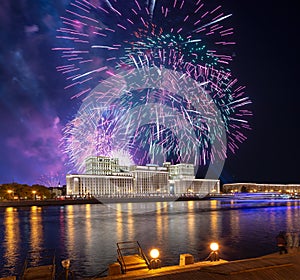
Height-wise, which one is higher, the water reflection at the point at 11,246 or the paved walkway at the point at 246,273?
the paved walkway at the point at 246,273

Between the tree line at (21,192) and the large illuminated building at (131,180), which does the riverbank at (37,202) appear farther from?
the large illuminated building at (131,180)

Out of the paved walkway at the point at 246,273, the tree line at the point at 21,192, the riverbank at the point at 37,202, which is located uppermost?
the paved walkway at the point at 246,273

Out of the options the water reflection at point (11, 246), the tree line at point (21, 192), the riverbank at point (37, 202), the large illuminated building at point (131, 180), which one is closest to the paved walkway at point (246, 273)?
the water reflection at point (11, 246)

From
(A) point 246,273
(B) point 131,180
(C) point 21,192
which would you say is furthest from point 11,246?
(B) point 131,180

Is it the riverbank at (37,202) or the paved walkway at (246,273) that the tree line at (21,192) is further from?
the paved walkway at (246,273)

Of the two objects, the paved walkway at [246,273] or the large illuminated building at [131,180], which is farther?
the large illuminated building at [131,180]

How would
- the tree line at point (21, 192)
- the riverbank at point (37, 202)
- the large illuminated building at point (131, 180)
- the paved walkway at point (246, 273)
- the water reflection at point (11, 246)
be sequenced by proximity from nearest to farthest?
the paved walkway at point (246, 273), the water reflection at point (11, 246), the riverbank at point (37, 202), the tree line at point (21, 192), the large illuminated building at point (131, 180)

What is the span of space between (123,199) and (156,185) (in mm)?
52895

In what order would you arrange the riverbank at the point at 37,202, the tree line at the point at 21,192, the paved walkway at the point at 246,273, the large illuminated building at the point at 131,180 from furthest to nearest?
the large illuminated building at the point at 131,180, the tree line at the point at 21,192, the riverbank at the point at 37,202, the paved walkway at the point at 246,273

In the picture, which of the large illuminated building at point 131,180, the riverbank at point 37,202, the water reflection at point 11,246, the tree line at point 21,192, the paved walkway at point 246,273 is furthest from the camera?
the large illuminated building at point 131,180

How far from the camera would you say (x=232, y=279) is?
6273 mm

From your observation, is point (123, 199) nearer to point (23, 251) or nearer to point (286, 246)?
point (23, 251)

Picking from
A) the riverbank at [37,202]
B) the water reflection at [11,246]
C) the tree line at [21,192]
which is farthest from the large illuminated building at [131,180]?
the water reflection at [11,246]

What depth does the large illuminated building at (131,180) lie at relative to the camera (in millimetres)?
157625
